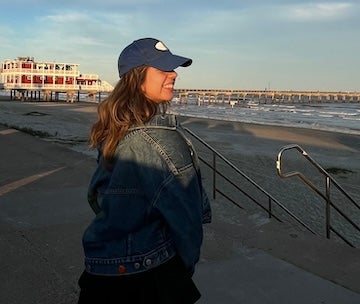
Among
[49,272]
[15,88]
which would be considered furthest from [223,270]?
[15,88]

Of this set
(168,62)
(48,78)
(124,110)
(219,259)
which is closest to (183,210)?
(124,110)

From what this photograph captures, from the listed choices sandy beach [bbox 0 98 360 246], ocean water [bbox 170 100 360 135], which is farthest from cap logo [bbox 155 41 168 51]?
ocean water [bbox 170 100 360 135]

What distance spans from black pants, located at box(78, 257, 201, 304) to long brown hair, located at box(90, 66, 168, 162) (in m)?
0.49

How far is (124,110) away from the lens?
185 centimetres

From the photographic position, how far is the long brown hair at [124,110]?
182 centimetres

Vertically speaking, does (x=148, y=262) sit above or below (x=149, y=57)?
below

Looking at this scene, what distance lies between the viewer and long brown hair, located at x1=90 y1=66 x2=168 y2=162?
1.82 meters

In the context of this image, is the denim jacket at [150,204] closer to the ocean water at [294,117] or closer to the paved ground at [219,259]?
the paved ground at [219,259]

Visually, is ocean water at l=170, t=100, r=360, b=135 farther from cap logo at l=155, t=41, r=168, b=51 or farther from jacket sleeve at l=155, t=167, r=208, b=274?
jacket sleeve at l=155, t=167, r=208, b=274

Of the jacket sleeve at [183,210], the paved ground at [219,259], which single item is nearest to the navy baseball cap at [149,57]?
the jacket sleeve at [183,210]

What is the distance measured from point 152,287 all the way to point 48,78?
70466 millimetres

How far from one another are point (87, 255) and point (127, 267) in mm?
222

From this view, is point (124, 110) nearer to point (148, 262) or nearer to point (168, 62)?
point (168, 62)

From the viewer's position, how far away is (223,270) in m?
4.00
